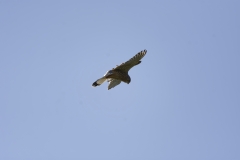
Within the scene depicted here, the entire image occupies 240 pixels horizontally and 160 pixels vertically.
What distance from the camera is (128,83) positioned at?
24.5 metres

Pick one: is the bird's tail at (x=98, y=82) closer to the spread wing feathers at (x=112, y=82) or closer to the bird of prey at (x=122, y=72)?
the bird of prey at (x=122, y=72)

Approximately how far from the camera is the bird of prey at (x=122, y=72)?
22.8 metres

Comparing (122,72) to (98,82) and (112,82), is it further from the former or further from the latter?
(112,82)

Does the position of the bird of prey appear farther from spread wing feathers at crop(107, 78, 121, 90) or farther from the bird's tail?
spread wing feathers at crop(107, 78, 121, 90)

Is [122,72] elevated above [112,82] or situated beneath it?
situated beneath

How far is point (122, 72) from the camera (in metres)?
23.8

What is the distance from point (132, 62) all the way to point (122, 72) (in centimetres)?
102

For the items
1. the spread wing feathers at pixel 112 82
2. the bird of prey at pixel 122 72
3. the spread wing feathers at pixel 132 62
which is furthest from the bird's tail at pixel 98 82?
the spread wing feathers at pixel 132 62

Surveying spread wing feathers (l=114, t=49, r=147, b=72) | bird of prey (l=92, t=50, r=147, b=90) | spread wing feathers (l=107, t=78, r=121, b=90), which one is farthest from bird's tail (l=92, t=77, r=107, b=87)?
spread wing feathers (l=114, t=49, r=147, b=72)

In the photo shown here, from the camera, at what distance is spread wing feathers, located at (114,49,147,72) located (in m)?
22.6

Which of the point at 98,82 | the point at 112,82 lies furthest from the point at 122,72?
the point at 112,82

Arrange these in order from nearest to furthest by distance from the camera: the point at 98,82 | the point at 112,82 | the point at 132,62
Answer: the point at 132,62 → the point at 98,82 → the point at 112,82

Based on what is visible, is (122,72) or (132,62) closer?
(132,62)

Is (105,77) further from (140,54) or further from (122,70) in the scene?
(140,54)
